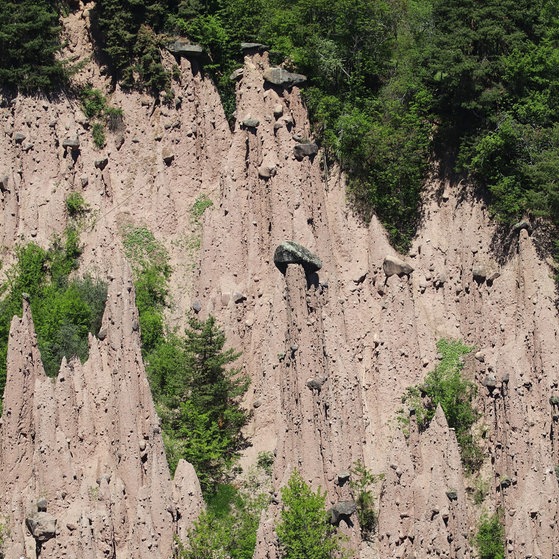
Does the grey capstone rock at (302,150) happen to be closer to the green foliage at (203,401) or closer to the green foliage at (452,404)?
the green foliage at (203,401)

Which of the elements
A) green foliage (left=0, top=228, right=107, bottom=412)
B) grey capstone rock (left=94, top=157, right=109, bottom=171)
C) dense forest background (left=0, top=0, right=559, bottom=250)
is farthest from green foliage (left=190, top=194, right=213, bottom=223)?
green foliage (left=0, top=228, right=107, bottom=412)

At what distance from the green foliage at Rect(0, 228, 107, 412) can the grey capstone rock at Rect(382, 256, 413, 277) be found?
30.1 feet

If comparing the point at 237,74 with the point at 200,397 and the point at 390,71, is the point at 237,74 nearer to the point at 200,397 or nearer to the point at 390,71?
the point at 390,71

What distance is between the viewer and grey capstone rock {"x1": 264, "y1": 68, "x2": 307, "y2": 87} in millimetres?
67188

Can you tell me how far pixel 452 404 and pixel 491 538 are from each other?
4.47 meters

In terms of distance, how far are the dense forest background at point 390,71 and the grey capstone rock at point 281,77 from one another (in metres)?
0.63

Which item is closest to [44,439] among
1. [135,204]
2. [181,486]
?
[181,486]

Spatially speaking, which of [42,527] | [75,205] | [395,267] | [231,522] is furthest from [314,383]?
[75,205]

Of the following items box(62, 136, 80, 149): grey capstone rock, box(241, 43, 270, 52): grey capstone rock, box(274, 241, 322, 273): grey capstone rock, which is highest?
box(241, 43, 270, 52): grey capstone rock

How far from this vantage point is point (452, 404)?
203 ft

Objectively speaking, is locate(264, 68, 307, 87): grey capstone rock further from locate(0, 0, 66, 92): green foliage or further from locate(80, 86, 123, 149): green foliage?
locate(0, 0, 66, 92): green foliage

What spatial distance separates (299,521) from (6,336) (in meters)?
13.6

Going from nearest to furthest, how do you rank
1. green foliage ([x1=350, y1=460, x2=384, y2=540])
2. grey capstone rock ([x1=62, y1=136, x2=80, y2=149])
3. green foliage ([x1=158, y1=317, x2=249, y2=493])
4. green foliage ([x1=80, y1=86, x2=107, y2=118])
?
green foliage ([x1=350, y1=460, x2=384, y2=540]) → green foliage ([x1=158, y1=317, x2=249, y2=493]) → grey capstone rock ([x1=62, y1=136, x2=80, y2=149]) → green foliage ([x1=80, y1=86, x2=107, y2=118])

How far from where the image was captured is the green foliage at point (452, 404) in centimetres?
6147
